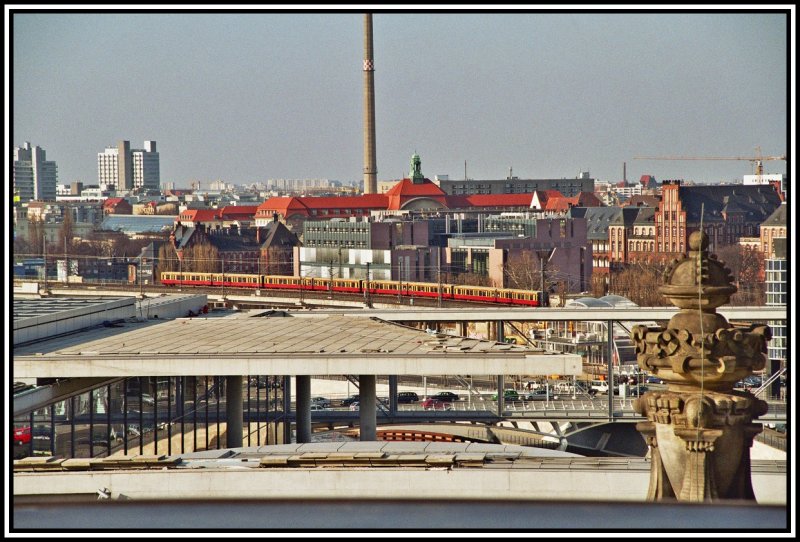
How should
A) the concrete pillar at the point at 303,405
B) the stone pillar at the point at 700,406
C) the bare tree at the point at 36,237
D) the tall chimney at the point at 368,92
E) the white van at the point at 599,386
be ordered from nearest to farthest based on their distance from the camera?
the stone pillar at the point at 700,406
the concrete pillar at the point at 303,405
the white van at the point at 599,386
the bare tree at the point at 36,237
the tall chimney at the point at 368,92

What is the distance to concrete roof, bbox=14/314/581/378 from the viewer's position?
17.2 m

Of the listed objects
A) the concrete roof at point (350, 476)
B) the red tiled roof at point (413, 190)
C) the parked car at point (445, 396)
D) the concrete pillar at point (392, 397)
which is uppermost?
the red tiled roof at point (413, 190)

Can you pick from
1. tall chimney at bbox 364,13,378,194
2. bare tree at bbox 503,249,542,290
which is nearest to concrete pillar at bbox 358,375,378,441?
bare tree at bbox 503,249,542,290

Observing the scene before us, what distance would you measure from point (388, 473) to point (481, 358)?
5552 millimetres

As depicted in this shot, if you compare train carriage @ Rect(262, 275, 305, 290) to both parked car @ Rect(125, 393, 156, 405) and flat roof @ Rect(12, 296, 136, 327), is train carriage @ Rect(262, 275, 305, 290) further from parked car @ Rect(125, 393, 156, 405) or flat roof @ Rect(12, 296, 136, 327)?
parked car @ Rect(125, 393, 156, 405)

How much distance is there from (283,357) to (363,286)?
1874 inches

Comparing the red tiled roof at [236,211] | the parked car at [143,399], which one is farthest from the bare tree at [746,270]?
the red tiled roof at [236,211]

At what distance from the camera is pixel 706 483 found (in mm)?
7199

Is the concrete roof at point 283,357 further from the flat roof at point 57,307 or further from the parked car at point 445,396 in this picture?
the parked car at point 445,396

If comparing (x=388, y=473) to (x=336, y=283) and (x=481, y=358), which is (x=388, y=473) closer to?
(x=481, y=358)

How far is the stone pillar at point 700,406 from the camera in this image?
716 cm

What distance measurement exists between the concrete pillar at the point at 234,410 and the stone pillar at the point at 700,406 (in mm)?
12694

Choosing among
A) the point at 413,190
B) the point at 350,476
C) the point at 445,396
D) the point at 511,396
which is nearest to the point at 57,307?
the point at 511,396

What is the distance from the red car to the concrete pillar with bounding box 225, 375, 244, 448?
3.52 meters
